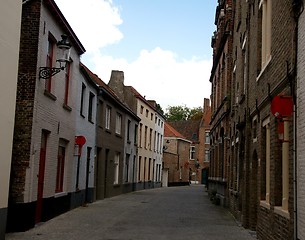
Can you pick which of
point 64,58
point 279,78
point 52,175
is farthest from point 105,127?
point 279,78

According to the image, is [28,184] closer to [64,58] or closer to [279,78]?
[64,58]

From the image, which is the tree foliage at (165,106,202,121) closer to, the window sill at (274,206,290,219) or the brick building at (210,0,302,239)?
the brick building at (210,0,302,239)

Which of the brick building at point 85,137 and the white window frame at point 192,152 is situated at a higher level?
the white window frame at point 192,152

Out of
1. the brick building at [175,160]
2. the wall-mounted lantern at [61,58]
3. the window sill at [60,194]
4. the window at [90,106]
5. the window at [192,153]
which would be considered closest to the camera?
the wall-mounted lantern at [61,58]

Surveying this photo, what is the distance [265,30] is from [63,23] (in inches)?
271

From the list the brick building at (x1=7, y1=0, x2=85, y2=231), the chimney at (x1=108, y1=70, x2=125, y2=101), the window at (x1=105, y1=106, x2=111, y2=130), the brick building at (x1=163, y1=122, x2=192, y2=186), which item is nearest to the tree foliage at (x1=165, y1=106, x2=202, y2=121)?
the brick building at (x1=163, y1=122, x2=192, y2=186)

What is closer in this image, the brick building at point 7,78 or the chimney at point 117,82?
the brick building at point 7,78

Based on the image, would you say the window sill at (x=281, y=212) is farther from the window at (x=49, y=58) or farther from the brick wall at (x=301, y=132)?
the window at (x=49, y=58)

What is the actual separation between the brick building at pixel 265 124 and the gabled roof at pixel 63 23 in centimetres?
604

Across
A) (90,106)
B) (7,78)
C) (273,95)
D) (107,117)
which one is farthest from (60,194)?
(107,117)

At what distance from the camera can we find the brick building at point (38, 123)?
1360cm

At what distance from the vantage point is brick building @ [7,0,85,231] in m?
13.6

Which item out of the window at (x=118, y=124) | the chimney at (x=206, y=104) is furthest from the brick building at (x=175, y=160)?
the window at (x=118, y=124)

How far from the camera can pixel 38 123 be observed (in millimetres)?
14469
